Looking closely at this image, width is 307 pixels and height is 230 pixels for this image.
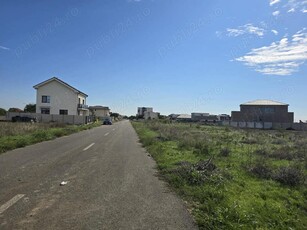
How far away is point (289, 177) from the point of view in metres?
8.78

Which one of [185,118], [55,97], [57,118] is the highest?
[55,97]

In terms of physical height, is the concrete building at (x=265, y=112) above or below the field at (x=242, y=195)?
above

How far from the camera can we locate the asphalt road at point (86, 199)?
487cm

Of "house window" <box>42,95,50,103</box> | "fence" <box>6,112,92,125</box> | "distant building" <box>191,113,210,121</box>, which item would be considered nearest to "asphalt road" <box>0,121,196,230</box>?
"fence" <box>6,112,92,125</box>

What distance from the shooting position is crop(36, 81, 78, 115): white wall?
62.8 metres

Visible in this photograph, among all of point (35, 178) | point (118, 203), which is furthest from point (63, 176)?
point (118, 203)

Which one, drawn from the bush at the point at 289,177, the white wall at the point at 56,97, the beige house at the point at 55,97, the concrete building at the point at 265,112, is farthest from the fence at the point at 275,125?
the bush at the point at 289,177

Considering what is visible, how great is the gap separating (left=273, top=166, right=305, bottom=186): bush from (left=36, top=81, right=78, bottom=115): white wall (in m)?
59.6

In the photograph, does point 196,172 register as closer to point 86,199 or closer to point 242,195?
point 242,195

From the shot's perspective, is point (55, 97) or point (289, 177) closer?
point (289, 177)

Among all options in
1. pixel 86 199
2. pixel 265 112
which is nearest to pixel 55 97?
pixel 265 112

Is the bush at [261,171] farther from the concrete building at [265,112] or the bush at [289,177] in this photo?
the concrete building at [265,112]

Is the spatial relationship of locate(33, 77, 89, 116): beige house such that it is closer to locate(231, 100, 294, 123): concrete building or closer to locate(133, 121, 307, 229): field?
locate(231, 100, 294, 123): concrete building

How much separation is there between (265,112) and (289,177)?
76921mm
